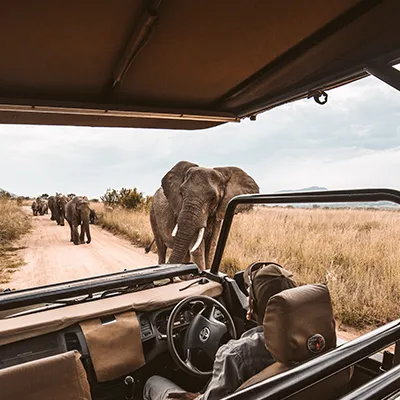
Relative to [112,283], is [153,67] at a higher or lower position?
→ higher

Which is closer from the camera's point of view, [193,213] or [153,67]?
[153,67]

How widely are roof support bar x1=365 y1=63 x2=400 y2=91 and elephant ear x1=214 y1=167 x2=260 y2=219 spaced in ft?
10.4

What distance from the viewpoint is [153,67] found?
175 cm

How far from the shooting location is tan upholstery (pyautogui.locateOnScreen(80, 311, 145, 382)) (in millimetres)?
1623

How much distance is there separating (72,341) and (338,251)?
403cm

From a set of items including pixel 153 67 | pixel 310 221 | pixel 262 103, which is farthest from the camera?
pixel 310 221

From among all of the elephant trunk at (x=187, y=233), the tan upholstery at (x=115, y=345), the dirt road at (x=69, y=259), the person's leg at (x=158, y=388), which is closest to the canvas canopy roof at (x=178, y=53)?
the tan upholstery at (x=115, y=345)

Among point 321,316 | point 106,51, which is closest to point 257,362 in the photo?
point 321,316

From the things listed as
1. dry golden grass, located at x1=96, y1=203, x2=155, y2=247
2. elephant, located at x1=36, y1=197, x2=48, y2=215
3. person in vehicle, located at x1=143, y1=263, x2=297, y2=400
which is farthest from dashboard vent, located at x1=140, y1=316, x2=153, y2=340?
elephant, located at x1=36, y1=197, x2=48, y2=215

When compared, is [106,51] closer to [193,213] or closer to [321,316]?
[321,316]

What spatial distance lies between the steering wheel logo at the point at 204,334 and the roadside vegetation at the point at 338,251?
2154 mm

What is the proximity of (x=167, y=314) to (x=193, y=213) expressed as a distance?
2391 mm

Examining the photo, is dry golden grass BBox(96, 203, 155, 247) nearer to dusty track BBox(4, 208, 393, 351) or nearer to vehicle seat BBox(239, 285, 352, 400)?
dusty track BBox(4, 208, 393, 351)

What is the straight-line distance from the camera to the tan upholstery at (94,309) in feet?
4.98
